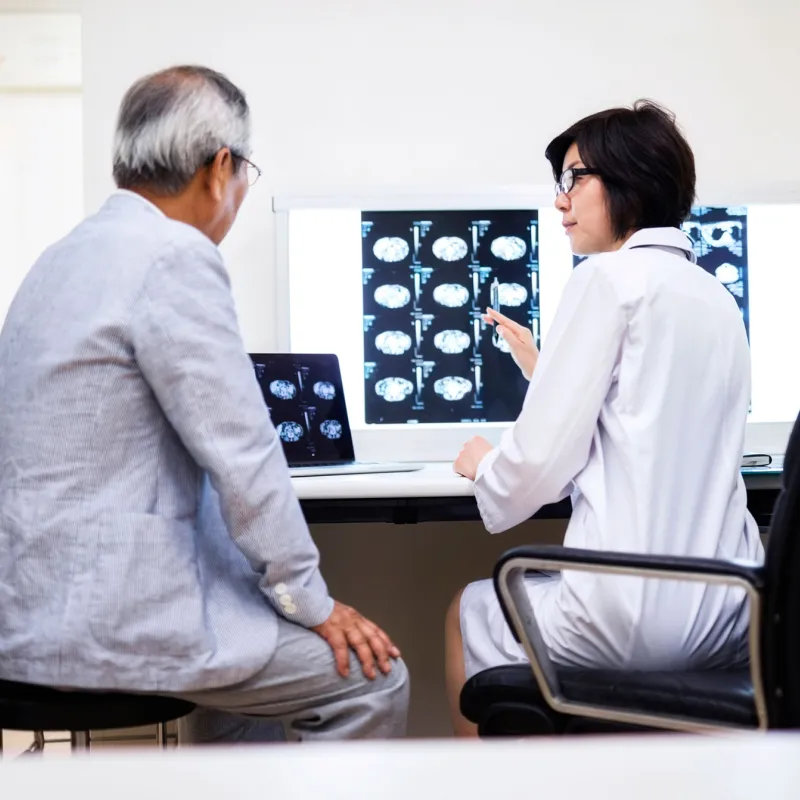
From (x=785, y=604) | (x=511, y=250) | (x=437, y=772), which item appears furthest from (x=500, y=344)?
(x=437, y=772)

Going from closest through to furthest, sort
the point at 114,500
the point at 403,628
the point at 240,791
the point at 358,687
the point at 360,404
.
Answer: the point at 240,791 < the point at 114,500 < the point at 358,687 < the point at 360,404 < the point at 403,628

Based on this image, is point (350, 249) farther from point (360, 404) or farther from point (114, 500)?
point (114, 500)

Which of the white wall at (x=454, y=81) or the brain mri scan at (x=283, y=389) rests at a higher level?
the white wall at (x=454, y=81)

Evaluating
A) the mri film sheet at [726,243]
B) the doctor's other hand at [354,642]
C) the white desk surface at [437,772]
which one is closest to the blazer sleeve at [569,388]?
the doctor's other hand at [354,642]

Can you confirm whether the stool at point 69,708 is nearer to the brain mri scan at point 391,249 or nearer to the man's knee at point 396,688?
the man's knee at point 396,688

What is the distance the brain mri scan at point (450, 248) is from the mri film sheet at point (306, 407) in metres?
0.38

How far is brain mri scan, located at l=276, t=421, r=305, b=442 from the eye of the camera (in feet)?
6.91

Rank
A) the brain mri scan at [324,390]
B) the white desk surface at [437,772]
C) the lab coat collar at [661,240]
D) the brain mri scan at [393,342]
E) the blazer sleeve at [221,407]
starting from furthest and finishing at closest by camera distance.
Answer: the brain mri scan at [393,342] → the brain mri scan at [324,390] → the lab coat collar at [661,240] → the blazer sleeve at [221,407] → the white desk surface at [437,772]

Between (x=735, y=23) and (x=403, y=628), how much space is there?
1.75 m

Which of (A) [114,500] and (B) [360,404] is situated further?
(B) [360,404]

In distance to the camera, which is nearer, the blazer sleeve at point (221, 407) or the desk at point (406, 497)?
the blazer sleeve at point (221, 407)

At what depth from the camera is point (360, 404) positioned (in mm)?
2266

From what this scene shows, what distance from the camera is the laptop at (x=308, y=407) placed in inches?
83.1

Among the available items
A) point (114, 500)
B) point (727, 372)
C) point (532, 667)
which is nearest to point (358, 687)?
point (532, 667)
